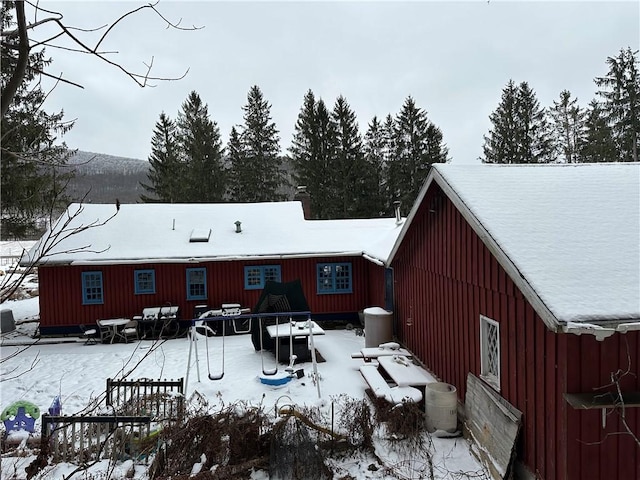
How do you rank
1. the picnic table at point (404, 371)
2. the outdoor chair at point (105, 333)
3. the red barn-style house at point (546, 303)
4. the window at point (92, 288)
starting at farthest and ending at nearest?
the window at point (92, 288) < the outdoor chair at point (105, 333) < the picnic table at point (404, 371) < the red barn-style house at point (546, 303)

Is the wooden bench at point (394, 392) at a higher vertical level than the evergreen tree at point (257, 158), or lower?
lower

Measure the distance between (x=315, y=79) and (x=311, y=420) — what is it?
106ft

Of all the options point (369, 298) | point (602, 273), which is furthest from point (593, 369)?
point (369, 298)

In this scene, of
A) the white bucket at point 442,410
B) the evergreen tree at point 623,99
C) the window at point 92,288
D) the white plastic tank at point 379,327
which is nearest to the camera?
the white bucket at point 442,410

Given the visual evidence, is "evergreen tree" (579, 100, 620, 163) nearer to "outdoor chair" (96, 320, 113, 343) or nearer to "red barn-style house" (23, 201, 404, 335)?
"red barn-style house" (23, 201, 404, 335)

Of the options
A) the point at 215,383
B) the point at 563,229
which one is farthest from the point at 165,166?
the point at 563,229

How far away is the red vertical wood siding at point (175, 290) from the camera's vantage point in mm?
15328

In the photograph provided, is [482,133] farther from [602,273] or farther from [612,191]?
[602,273]

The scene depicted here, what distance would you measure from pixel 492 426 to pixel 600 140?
26.3 meters

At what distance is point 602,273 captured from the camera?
5512 millimetres

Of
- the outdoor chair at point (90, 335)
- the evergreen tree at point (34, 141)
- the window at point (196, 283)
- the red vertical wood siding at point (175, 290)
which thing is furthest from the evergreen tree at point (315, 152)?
the evergreen tree at point (34, 141)

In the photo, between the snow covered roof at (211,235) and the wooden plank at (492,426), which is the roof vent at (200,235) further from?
the wooden plank at (492,426)

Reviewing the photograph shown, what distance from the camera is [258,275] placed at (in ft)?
53.6

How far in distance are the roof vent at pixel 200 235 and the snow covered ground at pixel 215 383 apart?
11.6 ft
